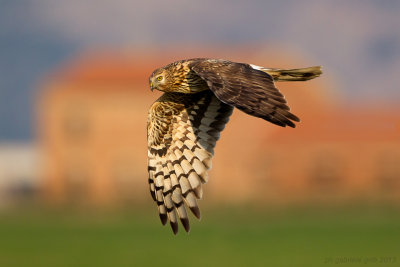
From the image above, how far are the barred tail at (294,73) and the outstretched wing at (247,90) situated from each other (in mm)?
442

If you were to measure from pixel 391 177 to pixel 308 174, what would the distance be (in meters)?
5.11

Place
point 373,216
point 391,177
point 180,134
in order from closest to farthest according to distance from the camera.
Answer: point 180,134
point 373,216
point 391,177

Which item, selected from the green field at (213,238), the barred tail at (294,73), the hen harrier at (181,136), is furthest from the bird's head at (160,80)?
the green field at (213,238)

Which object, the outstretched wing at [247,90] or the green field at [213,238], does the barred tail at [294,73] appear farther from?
the green field at [213,238]

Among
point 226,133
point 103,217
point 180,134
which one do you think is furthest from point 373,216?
point 180,134

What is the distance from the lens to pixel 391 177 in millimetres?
63000

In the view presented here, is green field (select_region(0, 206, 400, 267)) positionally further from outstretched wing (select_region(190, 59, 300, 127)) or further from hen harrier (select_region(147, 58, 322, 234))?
outstretched wing (select_region(190, 59, 300, 127))

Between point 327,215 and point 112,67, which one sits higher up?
point 112,67

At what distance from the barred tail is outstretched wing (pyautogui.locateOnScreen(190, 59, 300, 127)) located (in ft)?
1.45

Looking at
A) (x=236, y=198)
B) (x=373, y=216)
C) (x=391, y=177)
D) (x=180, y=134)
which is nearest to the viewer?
(x=180, y=134)

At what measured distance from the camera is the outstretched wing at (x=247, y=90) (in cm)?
941

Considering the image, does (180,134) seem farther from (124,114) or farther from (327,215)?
(124,114)

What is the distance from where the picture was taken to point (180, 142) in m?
12.0

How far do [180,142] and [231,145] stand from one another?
181ft
